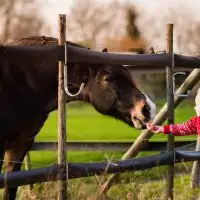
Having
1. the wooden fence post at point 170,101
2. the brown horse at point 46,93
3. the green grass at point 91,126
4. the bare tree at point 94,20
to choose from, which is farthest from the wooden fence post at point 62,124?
the bare tree at point 94,20

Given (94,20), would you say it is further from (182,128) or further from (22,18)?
(182,128)

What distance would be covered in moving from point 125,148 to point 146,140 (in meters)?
1.53

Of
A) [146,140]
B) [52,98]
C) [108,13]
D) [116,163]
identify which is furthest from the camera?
[108,13]

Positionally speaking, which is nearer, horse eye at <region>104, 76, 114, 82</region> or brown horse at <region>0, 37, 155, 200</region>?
brown horse at <region>0, 37, 155, 200</region>

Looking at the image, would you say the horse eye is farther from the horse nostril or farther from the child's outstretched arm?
the child's outstretched arm

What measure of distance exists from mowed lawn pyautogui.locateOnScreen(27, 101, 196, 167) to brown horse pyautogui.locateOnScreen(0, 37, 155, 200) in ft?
1.40

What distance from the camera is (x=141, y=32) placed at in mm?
35938

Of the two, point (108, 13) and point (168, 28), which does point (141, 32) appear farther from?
point (168, 28)

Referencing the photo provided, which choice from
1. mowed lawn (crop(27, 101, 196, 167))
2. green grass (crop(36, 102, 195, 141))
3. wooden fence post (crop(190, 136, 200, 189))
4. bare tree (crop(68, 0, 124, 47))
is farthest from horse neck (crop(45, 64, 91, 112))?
bare tree (crop(68, 0, 124, 47))

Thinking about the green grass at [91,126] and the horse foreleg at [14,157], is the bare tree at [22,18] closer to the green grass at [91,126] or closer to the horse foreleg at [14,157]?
the green grass at [91,126]

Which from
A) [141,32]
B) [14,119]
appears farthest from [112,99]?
[141,32]

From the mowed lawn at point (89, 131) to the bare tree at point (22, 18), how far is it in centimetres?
916

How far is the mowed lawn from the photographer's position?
1110 centimetres

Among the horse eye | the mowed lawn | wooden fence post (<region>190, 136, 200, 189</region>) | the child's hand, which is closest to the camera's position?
the child's hand
